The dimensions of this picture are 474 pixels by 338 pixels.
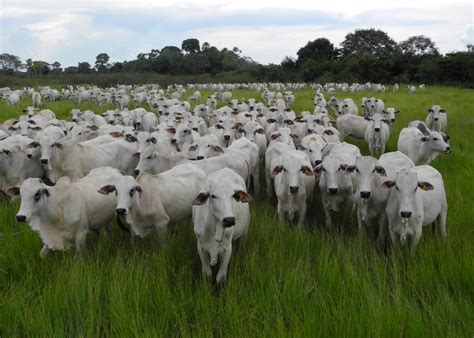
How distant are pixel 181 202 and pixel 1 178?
3953 millimetres

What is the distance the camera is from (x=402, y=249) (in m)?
5.84

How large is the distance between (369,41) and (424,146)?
70.7 meters

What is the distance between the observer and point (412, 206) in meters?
5.70

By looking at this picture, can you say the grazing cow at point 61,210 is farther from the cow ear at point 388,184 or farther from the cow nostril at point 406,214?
the cow nostril at point 406,214

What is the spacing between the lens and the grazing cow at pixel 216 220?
5004mm

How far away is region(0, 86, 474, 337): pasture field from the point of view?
3.98 metres

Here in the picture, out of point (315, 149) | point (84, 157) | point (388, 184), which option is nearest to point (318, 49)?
point (315, 149)

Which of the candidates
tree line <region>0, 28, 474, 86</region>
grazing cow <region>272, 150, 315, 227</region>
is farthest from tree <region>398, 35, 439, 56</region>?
grazing cow <region>272, 150, 315, 227</region>

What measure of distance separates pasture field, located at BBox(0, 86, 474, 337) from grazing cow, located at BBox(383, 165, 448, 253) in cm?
23

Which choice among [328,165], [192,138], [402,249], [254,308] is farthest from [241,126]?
[254,308]

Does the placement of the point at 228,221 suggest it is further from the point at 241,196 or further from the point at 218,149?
the point at 218,149

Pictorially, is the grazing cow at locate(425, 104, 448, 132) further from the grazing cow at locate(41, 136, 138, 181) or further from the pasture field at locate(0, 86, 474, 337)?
the grazing cow at locate(41, 136, 138, 181)

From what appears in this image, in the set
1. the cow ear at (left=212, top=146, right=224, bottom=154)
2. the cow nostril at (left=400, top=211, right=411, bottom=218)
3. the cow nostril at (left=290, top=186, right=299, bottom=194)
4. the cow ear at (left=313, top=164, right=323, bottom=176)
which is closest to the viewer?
the cow nostril at (left=400, top=211, right=411, bottom=218)

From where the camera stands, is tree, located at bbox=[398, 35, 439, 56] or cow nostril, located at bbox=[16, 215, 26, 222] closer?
cow nostril, located at bbox=[16, 215, 26, 222]
